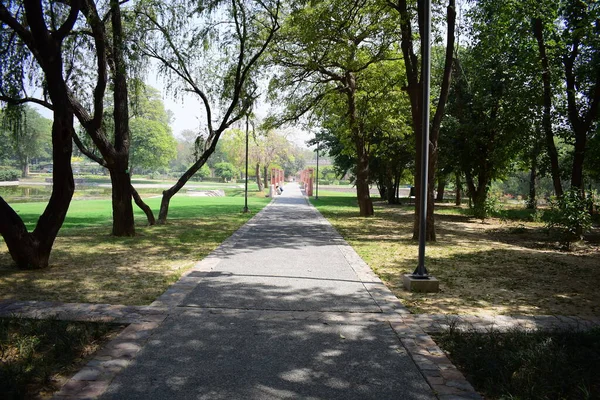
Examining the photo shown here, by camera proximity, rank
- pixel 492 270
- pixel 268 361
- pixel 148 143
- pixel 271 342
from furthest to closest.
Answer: pixel 148 143 → pixel 492 270 → pixel 271 342 → pixel 268 361

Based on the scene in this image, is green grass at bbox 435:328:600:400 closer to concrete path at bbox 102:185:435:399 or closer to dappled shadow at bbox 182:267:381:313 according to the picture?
concrete path at bbox 102:185:435:399

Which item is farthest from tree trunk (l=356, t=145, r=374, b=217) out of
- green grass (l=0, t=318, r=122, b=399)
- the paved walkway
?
green grass (l=0, t=318, r=122, b=399)

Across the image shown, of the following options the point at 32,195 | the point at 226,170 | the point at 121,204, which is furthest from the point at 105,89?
the point at 226,170

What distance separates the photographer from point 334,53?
1606 cm

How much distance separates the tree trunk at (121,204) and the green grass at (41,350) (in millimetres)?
7495

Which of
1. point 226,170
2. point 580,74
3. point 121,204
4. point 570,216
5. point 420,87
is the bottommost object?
point 570,216

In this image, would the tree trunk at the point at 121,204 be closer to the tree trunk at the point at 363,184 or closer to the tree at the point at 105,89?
the tree at the point at 105,89

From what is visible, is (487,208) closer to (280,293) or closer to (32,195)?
(280,293)

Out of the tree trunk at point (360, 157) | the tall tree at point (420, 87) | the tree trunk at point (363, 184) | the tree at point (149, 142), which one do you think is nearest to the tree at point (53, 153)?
the tall tree at point (420, 87)

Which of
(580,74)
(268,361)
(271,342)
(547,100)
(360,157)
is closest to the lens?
(268,361)

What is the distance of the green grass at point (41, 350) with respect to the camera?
10.3ft

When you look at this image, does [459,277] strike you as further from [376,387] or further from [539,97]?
[539,97]

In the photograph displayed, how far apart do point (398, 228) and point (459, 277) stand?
27.0ft

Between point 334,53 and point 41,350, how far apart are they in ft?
47.5
